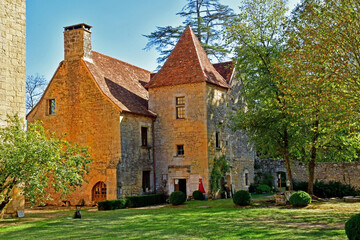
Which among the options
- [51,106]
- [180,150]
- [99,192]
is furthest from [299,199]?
[51,106]

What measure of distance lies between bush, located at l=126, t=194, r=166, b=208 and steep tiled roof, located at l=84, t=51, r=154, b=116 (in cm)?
491

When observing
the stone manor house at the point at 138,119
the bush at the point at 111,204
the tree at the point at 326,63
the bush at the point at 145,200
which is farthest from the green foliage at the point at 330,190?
the bush at the point at 111,204

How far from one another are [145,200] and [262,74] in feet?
31.1

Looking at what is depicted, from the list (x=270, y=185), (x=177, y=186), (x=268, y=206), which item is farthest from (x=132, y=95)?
(x=270, y=185)

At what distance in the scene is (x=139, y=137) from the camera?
24.1 metres

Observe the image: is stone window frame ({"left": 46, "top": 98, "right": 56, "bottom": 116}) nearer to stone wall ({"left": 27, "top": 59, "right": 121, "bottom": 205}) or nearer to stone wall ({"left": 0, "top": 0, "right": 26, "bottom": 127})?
stone wall ({"left": 27, "top": 59, "right": 121, "bottom": 205})

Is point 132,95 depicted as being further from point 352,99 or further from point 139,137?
point 352,99

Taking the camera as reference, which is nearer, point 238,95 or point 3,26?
point 3,26

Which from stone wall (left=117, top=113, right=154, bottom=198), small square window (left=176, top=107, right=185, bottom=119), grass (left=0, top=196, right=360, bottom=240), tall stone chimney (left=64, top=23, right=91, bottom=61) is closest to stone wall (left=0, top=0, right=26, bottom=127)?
grass (left=0, top=196, right=360, bottom=240)

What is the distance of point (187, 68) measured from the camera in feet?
82.8

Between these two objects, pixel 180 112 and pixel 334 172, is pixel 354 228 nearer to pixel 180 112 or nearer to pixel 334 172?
pixel 180 112

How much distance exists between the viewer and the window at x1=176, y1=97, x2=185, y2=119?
25.1 m

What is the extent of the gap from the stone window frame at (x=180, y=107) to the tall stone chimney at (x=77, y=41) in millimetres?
6192

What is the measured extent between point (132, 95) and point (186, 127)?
162 inches
